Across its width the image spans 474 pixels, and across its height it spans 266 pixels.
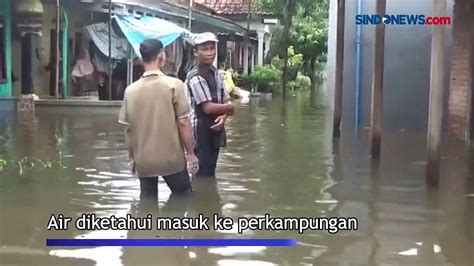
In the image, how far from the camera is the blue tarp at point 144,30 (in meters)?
19.8

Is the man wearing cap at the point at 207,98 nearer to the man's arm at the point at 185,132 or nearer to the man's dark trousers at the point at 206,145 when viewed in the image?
the man's dark trousers at the point at 206,145

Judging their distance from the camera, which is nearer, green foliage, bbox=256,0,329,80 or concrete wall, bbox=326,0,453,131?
concrete wall, bbox=326,0,453,131

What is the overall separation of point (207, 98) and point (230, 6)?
29.1m

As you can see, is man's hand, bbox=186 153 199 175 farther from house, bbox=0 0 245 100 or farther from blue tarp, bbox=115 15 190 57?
blue tarp, bbox=115 15 190 57

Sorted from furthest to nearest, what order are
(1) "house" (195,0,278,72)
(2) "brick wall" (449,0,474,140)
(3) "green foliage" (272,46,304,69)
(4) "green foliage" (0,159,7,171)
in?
1. (3) "green foliage" (272,46,304,69)
2. (1) "house" (195,0,278,72)
3. (2) "brick wall" (449,0,474,140)
4. (4) "green foliage" (0,159,7,171)

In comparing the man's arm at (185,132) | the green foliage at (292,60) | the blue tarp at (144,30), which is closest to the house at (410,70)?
the blue tarp at (144,30)

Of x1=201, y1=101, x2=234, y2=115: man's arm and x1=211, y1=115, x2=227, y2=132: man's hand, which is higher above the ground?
x1=201, y1=101, x2=234, y2=115: man's arm

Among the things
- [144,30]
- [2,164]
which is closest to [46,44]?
[144,30]

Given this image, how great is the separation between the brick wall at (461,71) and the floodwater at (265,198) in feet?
2.51

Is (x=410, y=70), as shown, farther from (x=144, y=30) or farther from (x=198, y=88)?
(x=144, y=30)

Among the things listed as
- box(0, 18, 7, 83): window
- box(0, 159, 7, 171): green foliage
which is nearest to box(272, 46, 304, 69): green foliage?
box(0, 18, 7, 83): window

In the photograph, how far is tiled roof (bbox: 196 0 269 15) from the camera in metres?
34.7

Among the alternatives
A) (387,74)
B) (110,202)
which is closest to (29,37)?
(387,74)

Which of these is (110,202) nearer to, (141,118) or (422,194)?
(141,118)
